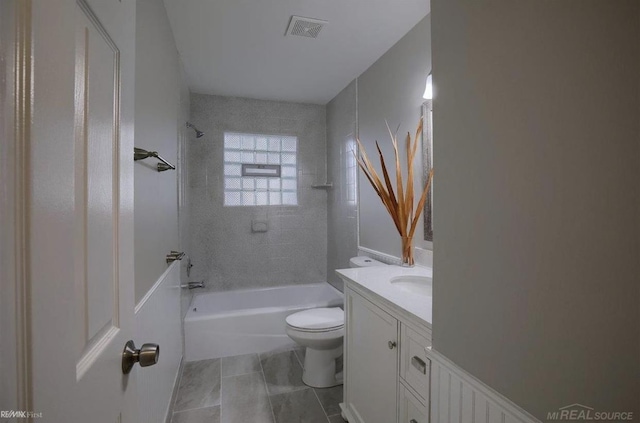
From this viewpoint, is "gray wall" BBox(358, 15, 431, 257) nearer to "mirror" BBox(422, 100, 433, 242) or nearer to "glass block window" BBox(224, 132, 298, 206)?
"mirror" BBox(422, 100, 433, 242)

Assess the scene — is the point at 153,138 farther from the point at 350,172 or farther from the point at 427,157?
the point at 350,172

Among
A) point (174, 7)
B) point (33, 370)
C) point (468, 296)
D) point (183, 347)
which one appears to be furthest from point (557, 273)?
point (183, 347)

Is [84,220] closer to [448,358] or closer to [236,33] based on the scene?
[448,358]

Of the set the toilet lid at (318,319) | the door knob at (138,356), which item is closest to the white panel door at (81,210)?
the door knob at (138,356)

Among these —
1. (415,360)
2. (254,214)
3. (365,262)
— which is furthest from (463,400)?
(254,214)

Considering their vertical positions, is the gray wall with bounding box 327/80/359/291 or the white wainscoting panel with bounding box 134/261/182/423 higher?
the gray wall with bounding box 327/80/359/291

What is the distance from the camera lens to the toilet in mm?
2057

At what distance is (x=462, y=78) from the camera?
0.77 meters

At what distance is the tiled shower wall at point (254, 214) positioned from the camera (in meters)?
3.15

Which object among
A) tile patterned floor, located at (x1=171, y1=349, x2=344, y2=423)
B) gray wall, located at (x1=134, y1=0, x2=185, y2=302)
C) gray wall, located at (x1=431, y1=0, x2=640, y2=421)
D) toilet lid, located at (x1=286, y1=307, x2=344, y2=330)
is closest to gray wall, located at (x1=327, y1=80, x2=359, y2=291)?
toilet lid, located at (x1=286, y1=307, x2=344, y2=330)

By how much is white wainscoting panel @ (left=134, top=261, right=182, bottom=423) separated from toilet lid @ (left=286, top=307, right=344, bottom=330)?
806 millimetres

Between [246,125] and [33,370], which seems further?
[246,125]

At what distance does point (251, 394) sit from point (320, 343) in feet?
1.93

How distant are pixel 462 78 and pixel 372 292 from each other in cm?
94
